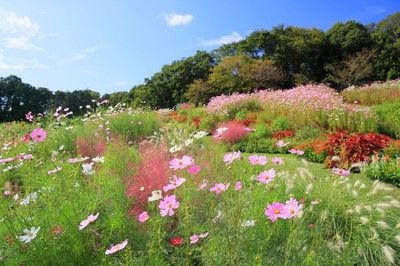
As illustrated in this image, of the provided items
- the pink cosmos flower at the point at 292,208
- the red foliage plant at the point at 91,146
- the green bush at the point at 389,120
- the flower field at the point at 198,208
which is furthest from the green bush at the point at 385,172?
the pink cosmos flower at the point at 292,208

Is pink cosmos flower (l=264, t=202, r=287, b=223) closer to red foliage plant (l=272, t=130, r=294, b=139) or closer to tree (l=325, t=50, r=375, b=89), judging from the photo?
red foliage plant (l=272, t=130, r=294, b=139)

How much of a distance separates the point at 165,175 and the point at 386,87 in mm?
18619

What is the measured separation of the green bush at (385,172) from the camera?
7059 millimetres

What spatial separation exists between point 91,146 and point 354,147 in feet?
14.5

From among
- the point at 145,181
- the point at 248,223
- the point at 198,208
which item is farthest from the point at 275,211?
the point at 145,181

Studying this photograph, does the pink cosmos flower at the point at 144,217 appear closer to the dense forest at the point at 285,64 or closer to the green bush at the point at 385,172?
the green bush at the point at 385,172

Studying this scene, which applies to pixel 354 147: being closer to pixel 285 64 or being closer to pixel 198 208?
pixel 198 208

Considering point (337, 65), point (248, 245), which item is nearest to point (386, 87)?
point (337, 65)

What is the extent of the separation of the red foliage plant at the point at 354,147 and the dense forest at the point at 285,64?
72.3 ft

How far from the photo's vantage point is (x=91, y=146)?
793cm

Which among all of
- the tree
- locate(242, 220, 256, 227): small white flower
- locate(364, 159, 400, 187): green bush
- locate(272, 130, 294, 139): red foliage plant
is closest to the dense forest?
the tree

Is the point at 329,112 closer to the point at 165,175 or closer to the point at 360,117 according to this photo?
the point at 360,117

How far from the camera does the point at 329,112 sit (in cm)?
1285

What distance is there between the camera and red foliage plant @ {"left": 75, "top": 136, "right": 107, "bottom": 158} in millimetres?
7447
